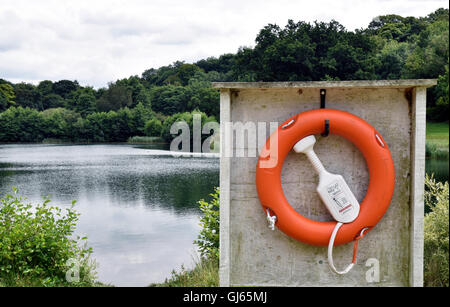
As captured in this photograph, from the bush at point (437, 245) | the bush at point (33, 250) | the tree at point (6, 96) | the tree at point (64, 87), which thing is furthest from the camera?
the tree at point (64, 87)

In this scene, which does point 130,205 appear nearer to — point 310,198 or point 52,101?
point 310,198

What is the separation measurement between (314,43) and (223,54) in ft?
54.7

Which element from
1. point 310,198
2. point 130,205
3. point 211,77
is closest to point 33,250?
point 310,198

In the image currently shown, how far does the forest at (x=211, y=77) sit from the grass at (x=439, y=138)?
127 inches

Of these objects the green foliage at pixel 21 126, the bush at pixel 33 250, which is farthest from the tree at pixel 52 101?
the bush at pixel 33 250

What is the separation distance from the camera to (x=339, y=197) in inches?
74.5

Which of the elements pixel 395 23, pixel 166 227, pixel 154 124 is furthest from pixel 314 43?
pixel 166 227

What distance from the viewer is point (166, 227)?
6.25 meters

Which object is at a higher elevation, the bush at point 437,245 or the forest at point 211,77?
the forest at point 211,77

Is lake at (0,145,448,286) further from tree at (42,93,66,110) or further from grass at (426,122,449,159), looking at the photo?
tree at (42,93,66,110)

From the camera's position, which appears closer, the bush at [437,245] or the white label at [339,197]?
the white label at [339,197]

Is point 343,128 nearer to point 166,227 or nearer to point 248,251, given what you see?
point 248,251

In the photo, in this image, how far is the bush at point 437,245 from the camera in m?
2.21

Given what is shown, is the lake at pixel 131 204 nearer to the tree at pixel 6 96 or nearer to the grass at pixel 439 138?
the grass at pixel 439 138
